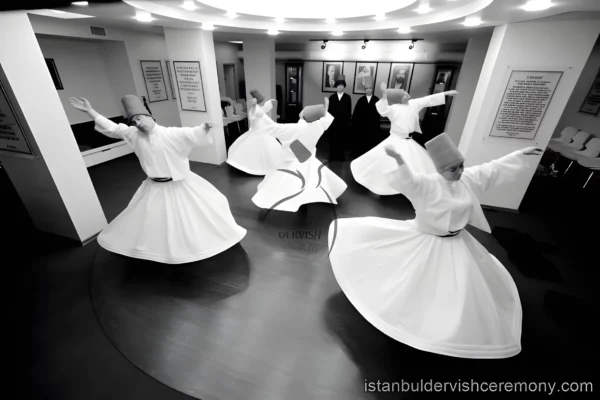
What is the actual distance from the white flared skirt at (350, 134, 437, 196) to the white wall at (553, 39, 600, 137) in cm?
376

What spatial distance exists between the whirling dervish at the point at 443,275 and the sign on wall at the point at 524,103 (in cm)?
193

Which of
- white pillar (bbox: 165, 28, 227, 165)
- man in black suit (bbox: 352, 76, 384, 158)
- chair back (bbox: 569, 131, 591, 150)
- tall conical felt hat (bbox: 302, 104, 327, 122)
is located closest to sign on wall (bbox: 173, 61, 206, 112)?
white pillar (bbox: 165, 28, 227, 165)

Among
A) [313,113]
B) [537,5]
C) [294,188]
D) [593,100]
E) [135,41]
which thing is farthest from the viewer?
[135,41]

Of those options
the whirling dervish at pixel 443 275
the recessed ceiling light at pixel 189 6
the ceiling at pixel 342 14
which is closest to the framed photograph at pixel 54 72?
the ceiling at pixel 342 14

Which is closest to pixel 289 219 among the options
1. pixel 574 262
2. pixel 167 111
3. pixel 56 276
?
pixel 56 276

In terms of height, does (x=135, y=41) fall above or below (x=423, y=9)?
below

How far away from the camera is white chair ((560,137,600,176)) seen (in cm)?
464

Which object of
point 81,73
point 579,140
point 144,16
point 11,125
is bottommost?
point 579,140

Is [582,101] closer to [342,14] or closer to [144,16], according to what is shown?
[342,14]

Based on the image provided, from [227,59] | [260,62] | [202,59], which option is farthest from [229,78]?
[202,59]

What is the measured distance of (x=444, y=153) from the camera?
205cm

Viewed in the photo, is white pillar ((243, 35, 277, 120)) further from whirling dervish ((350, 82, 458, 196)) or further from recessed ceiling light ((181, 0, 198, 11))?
whirling dervish ((350, 82, 458, 196))

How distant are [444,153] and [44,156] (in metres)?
3.93

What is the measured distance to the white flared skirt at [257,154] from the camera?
208 inches
